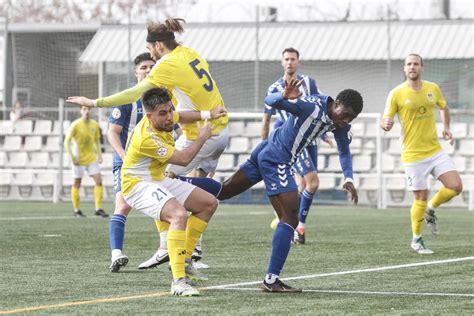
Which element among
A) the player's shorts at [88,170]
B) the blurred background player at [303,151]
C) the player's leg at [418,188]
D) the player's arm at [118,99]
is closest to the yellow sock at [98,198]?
the player's shorts at [88,170]

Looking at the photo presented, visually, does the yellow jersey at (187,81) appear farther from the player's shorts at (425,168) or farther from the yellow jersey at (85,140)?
the yellow jersey at (85,140)

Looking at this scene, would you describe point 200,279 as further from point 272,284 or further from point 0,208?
point 0,208

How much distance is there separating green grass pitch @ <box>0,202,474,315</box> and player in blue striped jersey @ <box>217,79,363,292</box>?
1.28ft

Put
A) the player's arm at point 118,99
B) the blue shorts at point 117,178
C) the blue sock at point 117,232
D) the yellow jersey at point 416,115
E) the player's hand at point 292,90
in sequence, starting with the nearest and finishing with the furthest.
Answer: the player's hand at point 292,90 → the player's arm at point 118,99 → the blue sock at point 117,232 → the blue shorts at point 117,178 → the yellow jersey at point 416,115

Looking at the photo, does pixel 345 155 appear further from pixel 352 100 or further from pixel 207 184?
pixel 207 184

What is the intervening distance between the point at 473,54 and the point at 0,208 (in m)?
12.6

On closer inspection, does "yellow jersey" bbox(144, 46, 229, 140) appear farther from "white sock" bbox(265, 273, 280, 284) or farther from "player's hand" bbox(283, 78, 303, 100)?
"white sock" bbox(265, 273, 280, 284)

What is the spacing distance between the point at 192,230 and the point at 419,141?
179 inches

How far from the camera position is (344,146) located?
9625 millimetres

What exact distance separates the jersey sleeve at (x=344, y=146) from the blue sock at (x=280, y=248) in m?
0.87

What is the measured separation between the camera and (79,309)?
7660 millimetres

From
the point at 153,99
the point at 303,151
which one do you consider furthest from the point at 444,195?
the point at 153,99

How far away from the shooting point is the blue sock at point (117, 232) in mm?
10734

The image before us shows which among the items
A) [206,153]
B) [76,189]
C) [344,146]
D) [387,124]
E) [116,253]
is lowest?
[76,189]
